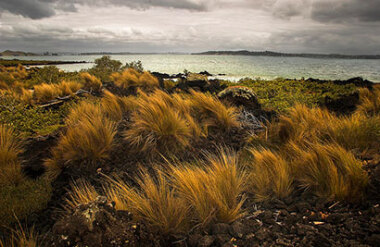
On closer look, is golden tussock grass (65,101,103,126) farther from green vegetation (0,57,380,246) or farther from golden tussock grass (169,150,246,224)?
golden tussock grass (169,150,246,224)

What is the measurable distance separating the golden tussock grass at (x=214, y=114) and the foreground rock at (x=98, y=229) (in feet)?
11.1

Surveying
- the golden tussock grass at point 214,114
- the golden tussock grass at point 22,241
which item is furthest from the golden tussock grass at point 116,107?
the golden tussock grass at point 22,241

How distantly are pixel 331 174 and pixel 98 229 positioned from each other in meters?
2.58

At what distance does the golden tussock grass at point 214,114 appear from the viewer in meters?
5.15

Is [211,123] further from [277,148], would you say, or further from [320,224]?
[320,224]

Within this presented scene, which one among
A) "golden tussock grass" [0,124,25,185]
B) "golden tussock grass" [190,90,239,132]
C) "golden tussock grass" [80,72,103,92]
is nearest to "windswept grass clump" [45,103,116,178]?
"golden tussock grass" [0,124,25,185]

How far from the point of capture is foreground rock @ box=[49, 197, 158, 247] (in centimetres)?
156

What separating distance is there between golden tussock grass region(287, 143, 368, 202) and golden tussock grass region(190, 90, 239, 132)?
2108 millimetres

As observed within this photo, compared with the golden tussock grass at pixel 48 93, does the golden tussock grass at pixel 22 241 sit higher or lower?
lower

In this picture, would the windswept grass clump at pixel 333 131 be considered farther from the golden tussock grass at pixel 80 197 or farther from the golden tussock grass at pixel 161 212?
the golden tussock grass at pixel 80 197

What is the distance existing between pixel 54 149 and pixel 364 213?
4419mm

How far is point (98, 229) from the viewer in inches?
64.6

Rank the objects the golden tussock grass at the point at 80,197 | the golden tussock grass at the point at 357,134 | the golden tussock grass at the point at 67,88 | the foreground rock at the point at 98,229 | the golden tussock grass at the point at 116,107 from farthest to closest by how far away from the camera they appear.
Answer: the golden tussock grass at the point at 67,88 < the golden tussock grass at the point at 116,107 < the golden tussock grass at the point at 357,134 < the golden tussock grass at the point at 80,197 < the foreground rock at the point at 98,229

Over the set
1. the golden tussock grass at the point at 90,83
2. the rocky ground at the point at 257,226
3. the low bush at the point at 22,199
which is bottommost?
the low bush at the point at 22,199
